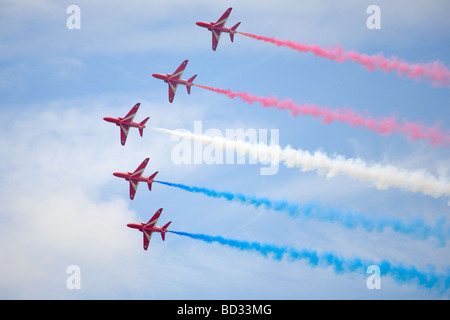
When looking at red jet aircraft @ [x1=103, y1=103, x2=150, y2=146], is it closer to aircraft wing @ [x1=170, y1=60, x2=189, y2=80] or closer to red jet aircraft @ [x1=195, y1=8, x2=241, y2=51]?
aircraft wing @ [x1=170, y1=60, x2=189, y2=80]

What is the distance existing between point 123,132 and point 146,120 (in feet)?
10.8

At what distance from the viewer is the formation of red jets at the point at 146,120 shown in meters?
95.8

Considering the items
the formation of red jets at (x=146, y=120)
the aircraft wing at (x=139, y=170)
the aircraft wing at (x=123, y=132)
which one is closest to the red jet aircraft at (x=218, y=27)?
the formation of red jets at (x=146, y=120)

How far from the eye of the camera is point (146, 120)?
97.8 meters

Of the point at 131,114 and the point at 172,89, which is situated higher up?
the point at 172,89

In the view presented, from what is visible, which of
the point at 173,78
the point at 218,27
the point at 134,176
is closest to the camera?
the point at 218,27

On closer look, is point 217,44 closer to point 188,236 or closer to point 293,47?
point 293,47

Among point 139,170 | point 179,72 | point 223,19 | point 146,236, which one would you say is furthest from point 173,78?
point 146,236

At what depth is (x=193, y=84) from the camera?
99125mm

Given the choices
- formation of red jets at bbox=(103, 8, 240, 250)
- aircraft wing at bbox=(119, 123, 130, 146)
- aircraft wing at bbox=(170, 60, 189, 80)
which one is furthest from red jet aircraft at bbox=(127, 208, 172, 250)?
aircraft wing at bbox=(170, 60, 189, 80)

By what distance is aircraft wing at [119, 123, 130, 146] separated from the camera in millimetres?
98938

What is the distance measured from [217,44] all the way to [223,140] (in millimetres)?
10784

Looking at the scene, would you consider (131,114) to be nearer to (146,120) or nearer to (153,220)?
(146,120)
